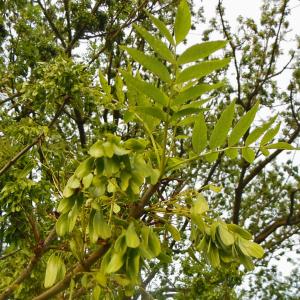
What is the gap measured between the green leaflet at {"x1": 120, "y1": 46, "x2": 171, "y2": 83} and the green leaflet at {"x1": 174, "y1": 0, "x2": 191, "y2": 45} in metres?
0.08

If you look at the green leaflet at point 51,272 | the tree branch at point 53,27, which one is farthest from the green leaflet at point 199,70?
the tree branch at point 53,27

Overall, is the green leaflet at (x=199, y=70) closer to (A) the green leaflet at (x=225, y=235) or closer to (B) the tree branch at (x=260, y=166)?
(A) the green leaflet at (x=225, y=235)

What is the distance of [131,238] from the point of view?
99 centimetres

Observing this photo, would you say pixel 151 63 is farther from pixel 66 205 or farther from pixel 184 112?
pixel 66 205

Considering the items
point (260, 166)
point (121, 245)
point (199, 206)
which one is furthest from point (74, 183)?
point (260, 166)

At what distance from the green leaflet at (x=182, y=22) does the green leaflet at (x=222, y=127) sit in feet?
0.61

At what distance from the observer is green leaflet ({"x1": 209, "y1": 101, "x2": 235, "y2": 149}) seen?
115cm

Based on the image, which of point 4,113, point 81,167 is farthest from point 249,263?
point 4,113

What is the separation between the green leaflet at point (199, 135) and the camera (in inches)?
46.5

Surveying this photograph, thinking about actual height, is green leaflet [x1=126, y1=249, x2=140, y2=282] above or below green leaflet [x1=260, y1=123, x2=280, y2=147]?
below

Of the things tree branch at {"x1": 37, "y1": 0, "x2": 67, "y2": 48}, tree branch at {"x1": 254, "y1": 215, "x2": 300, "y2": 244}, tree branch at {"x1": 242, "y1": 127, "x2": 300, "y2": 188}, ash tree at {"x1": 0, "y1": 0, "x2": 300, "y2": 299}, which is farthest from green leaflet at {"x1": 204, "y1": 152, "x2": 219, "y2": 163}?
tree branch at {"x1": 254, "y1": 215, "x2": 300, "y2": 244}

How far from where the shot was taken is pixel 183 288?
5.60 m

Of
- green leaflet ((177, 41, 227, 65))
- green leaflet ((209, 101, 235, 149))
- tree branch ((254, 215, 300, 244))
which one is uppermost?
tree branch ((254, 215, 300, 244))

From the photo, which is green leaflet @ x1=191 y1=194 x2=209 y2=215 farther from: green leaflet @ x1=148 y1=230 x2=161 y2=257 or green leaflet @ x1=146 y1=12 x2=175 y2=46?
green leaflet @ x1=146 y1=12 x2=175 y2=46
